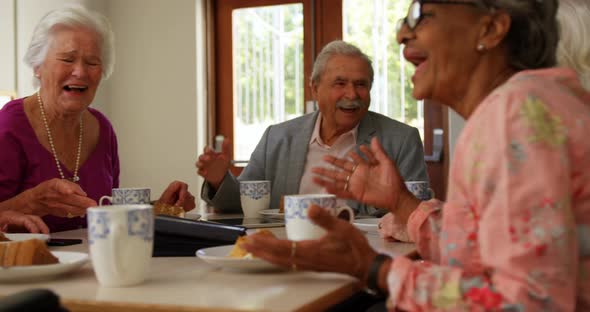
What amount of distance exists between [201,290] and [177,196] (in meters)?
1.19

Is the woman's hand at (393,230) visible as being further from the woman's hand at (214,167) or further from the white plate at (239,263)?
the woman's hand at (214,167)

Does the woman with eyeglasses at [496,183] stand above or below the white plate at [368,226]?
above

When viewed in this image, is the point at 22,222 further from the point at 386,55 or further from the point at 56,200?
the point at 386,55

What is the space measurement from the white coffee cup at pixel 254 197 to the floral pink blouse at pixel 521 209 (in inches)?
43.7

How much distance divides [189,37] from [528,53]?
3.72 meters

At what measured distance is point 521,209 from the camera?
86 centimetres

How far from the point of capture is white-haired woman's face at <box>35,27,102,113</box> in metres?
2.27

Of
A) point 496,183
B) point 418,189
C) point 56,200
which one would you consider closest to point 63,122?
point 56,200

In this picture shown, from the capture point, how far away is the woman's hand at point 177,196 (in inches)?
84.7

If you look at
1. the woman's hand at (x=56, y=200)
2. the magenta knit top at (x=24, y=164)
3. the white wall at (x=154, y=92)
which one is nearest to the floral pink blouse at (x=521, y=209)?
the woman's hand at (x=56, y=200)

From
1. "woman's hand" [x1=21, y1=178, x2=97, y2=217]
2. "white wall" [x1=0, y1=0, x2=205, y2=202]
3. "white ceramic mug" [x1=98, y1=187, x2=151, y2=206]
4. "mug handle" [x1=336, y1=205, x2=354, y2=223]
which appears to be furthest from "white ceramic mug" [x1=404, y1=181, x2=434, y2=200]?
"white wall" [x1=0, y1=0, x2=205, y2=202]

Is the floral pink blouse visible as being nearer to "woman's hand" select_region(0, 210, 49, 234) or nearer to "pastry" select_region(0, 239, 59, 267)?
"pastry" select_region(0, 239, 59, 267)

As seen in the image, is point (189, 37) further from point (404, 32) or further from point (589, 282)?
point (589, 282)

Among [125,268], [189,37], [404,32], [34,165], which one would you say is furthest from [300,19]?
[125,268]
